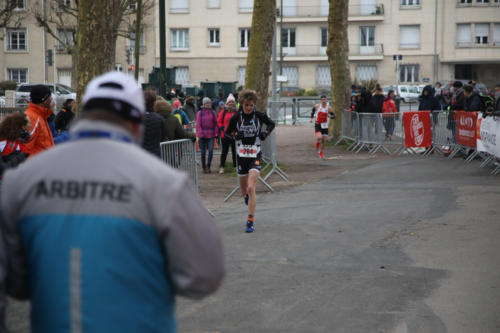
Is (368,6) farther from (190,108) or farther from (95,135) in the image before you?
(95,135)

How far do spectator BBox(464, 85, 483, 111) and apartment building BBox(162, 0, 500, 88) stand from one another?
44591 mm

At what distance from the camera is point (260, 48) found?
63.6 ft

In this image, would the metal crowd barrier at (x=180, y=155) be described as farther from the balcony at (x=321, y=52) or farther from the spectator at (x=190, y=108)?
the balcony at (x=321, y=52)

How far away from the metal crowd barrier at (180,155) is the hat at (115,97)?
7.70 m

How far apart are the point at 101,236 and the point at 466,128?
17000 millimetres

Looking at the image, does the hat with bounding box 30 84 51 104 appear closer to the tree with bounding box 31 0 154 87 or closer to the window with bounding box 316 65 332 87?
the tree with bounding box 31 0 154 87

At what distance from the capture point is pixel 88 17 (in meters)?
13.1

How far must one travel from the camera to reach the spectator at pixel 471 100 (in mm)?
18094

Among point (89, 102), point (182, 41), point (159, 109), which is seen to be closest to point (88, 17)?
point (159, 109)

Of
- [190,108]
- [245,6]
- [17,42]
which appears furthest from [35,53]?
[190,108]

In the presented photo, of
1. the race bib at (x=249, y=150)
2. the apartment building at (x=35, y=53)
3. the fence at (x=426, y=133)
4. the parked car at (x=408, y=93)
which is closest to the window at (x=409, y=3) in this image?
the parked car at (x=408, y=93)

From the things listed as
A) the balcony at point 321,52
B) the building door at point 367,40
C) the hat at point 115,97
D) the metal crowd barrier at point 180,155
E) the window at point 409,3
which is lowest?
the metal crowd barrier at point 180,155

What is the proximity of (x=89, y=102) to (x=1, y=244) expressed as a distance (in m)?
0.57

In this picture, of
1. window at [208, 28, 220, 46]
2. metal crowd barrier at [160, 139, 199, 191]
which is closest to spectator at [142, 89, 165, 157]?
metal crowd barrier at [160, 139, 199, 191]
